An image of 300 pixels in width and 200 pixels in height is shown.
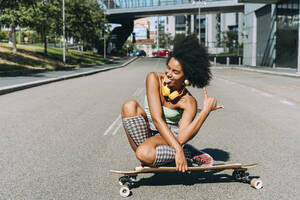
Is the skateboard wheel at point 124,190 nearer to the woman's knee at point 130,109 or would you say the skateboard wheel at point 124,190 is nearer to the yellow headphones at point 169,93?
the woman's knee at point 130,109

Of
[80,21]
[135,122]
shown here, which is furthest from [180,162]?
[80,21]

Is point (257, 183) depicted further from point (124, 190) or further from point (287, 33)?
point (287, 33)

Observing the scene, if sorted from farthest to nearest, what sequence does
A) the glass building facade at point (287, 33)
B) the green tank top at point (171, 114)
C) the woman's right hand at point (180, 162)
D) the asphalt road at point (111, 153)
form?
the glass building facade at point (287, 33) → the green tank top at point (171, 114) → the asphalt road at point (111, 153) → the woman's right hand at point (180, 162)

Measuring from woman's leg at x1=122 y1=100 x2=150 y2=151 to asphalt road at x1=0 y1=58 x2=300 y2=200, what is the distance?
55cm

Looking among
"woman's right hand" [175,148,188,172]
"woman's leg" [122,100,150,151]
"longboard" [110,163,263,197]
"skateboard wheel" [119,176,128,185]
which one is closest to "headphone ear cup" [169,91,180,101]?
"woman's leg" [122,100,150,151]

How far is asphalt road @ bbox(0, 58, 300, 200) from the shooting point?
3.92 m

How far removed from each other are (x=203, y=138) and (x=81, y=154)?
2197 millimetres

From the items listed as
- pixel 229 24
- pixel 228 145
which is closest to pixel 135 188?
pixel 228 145

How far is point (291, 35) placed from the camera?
3675cm

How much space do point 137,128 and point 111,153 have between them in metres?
1.81

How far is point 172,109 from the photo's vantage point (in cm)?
404

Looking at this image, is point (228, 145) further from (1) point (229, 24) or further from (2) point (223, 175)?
(1) point (229, 24)

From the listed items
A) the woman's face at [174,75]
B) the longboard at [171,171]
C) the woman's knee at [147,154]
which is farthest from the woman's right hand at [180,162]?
the woman's face at [174,75]

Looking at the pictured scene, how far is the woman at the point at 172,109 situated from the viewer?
3679mm
